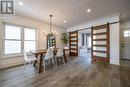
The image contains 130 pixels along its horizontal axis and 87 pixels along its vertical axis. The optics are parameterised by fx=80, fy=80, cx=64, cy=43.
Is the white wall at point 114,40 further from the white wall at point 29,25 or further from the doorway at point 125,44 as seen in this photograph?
the white wall at point 29,25

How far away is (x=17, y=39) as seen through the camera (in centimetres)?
433

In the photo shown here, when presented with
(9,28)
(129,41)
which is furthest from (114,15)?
(9,28)

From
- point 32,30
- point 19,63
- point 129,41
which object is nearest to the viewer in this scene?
point 19,63

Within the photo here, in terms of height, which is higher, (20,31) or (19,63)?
(20,31)

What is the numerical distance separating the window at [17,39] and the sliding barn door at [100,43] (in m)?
4.02

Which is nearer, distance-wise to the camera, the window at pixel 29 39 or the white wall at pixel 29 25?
the white wall at pixel 29 25

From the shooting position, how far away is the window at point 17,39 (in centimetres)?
397

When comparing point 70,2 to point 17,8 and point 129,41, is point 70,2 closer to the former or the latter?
point 17,8

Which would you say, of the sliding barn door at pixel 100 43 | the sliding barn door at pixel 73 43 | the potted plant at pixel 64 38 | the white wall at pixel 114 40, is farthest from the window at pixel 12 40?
the white wall at pixel 114 40

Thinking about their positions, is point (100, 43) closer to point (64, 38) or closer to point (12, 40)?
point (64, 38)

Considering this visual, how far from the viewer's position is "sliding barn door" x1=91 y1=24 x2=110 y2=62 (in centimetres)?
473

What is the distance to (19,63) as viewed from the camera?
4375mm

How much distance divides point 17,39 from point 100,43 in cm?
491

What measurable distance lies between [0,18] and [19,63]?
2389mm
